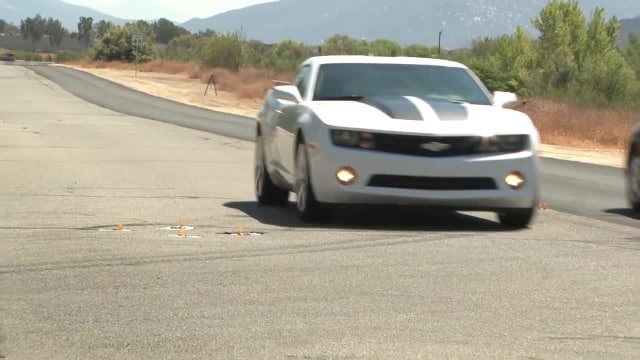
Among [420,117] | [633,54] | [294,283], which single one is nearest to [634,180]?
[420,117]

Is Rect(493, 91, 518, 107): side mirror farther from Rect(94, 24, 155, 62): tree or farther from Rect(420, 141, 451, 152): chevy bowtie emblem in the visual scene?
Rect(94, 24, 155, 62): tree

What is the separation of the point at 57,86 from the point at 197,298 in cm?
5506

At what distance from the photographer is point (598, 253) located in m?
9.66

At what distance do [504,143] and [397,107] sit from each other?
98 cm

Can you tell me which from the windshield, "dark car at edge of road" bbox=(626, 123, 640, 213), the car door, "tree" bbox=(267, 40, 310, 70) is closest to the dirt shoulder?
"dark car at edge of road" bbox=(626, 123, 640, 213)

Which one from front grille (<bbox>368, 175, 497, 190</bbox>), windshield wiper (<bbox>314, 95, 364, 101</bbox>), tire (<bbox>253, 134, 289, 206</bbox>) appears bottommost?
tire (<bbox>253, 134, 289, 206</bbox>)

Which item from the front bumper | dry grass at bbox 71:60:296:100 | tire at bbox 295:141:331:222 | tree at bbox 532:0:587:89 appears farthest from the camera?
tree at bbox 532:0:587:89

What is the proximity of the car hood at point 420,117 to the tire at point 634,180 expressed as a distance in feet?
9.52

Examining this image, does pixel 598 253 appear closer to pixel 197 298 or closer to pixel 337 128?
pixel 337 128

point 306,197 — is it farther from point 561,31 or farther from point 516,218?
point 561,31

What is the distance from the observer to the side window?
11985 mm

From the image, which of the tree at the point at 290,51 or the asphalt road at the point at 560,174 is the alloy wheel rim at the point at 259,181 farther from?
the tree at the point at 290,51

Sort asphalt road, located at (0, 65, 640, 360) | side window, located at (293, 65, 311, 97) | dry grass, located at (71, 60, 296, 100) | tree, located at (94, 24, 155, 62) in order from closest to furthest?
asphalt road, located at (0, 65, 640, 360), side window, located at (293, 65, 311, 97), dry grass, located at (71, 60, 296, 100), tree, located at (94, 24, 155, 62)

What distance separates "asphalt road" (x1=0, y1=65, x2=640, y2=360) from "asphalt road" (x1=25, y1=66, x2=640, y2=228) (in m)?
1.17
